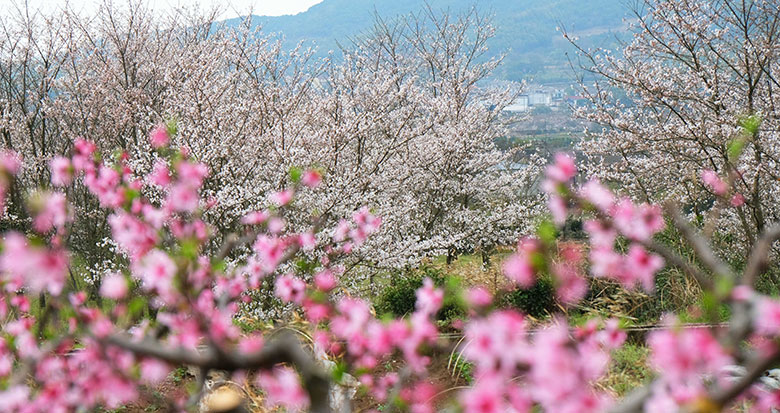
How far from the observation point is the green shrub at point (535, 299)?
7.38 metres

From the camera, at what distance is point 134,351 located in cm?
105

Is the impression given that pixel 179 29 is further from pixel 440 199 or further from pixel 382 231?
pixel 382 231

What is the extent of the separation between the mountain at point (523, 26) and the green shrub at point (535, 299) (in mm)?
55517

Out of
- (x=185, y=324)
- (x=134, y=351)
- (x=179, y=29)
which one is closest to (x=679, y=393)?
(x=134, y=351)

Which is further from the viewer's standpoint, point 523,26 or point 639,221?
point 523,26

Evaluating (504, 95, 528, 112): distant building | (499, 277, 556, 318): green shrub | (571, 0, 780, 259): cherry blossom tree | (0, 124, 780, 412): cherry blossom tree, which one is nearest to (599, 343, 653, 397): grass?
(499, 277, 556, 318): green shrub

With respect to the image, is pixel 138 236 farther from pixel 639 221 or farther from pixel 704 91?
pixel 704 91

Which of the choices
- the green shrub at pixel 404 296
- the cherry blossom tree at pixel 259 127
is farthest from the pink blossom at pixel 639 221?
the green shrub at pixel 404 296

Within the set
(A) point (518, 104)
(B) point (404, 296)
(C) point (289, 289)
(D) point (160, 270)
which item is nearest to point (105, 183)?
(C) point (289, 289)

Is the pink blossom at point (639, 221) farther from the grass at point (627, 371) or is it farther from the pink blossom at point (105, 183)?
the grass at point (627, 371)

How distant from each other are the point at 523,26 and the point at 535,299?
90.5 m

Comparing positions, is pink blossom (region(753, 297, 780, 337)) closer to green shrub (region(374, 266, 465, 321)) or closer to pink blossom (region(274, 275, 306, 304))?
pink blossom (region(274, 275, 306, 304))

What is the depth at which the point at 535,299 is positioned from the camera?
7.43 m

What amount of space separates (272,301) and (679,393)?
6430 mm
